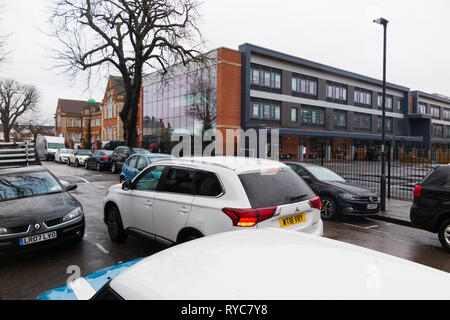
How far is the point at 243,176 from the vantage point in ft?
12.5

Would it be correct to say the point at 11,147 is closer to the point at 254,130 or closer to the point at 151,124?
the point at 254,130

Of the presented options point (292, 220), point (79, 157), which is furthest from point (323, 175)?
point (79, 157)

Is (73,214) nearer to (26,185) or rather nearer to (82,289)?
(26,185)

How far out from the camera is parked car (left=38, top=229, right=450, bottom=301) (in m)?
1.34

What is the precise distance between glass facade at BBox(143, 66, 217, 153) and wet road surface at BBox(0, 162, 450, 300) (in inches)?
849

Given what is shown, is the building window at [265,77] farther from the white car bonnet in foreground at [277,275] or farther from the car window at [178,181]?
the white car bonnet in foreground at [277,275]

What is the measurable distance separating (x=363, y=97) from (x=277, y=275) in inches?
1937

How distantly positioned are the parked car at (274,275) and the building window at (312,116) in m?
36.3

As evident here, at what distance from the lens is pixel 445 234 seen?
5.59 meters

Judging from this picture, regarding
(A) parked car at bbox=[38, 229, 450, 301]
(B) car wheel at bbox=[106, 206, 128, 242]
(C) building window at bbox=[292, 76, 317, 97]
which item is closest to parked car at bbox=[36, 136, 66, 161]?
(C) building window at bbox=[292, 76, 317, 97]

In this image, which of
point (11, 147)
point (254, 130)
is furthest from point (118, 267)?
point (254, 130)

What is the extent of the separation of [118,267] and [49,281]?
6.56ft

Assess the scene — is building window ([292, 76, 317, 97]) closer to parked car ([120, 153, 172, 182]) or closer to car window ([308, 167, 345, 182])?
parked car ([120, 153, 172, 182])

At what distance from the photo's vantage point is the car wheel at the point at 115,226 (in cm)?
546
